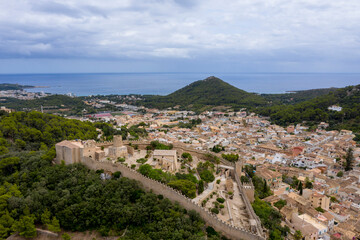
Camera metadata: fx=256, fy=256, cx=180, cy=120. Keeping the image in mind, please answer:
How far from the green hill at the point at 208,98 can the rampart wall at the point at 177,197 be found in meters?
60.1

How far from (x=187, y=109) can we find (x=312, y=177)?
53359mm

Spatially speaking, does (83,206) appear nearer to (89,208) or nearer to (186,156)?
(89,208)

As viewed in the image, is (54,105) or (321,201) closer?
(321,201)

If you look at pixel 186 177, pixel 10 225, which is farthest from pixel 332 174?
pixel 10 225

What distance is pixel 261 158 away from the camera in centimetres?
Result: 3136

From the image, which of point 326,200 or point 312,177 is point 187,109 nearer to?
point 312,177

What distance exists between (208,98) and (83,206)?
76332 millimetres

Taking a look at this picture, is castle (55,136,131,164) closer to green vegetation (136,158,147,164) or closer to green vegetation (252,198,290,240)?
green vegetation (136,158,147,164)

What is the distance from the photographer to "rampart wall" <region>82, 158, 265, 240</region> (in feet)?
40.0

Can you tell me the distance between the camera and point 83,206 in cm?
1485

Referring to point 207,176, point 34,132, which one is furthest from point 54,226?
point 34,132

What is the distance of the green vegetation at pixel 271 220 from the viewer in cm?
1437

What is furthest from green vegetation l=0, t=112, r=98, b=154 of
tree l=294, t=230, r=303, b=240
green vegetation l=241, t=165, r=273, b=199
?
tree l=294, t=230, r=303, b=240

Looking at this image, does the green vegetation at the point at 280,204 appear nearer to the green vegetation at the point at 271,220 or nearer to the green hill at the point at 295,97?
the green vegetation at the point at 271,220
